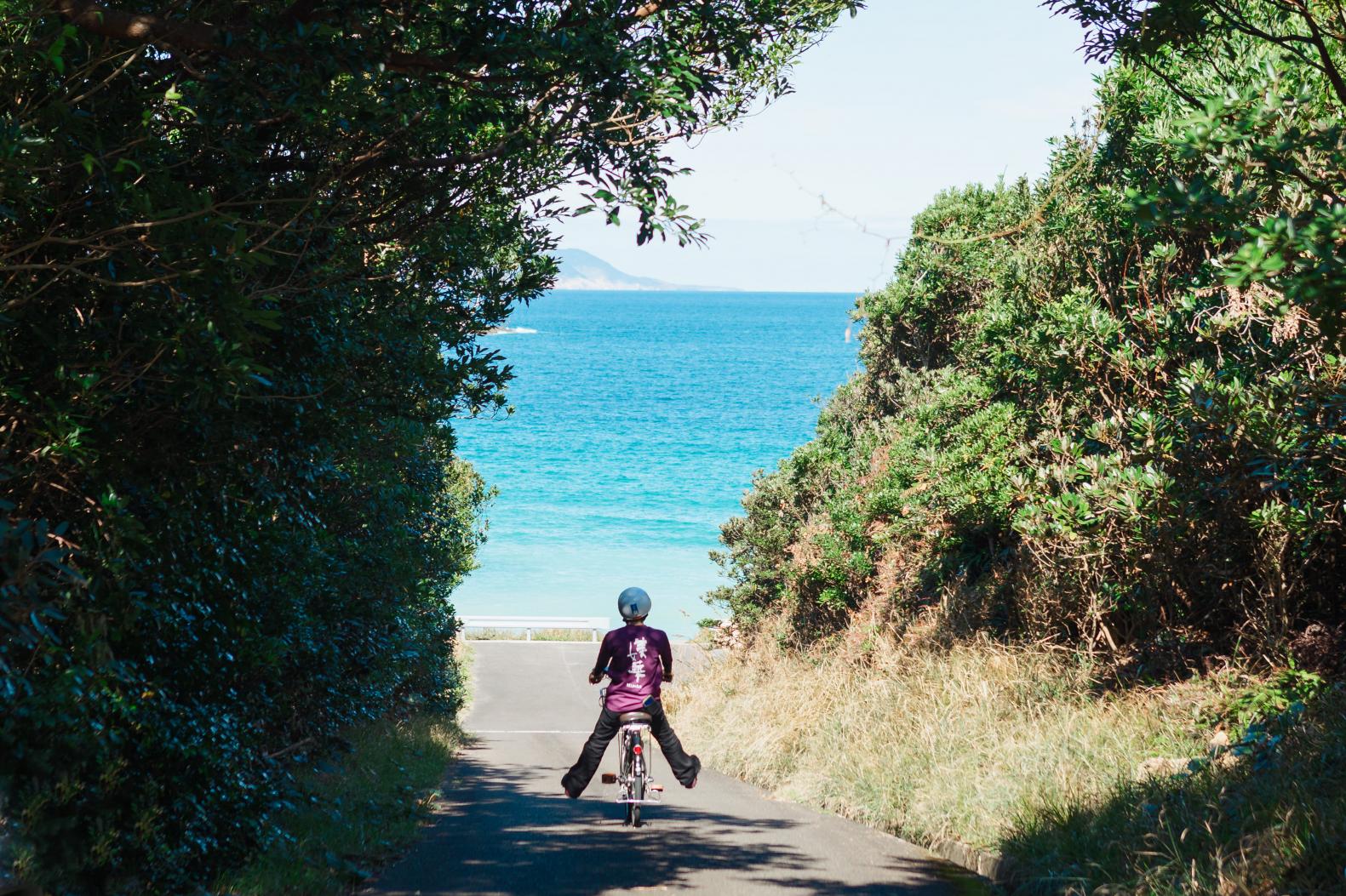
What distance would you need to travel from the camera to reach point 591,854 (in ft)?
29.2

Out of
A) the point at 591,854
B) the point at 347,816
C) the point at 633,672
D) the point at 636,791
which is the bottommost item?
the point at 347,816

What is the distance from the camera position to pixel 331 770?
12.9m

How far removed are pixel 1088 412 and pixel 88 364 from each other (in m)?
8.83

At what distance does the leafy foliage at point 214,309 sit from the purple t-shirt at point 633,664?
99.7 inches

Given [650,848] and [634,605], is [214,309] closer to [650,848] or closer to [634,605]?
[650,848]

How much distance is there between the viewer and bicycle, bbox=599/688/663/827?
33.7ft

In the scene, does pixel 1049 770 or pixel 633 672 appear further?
pixel 633 672

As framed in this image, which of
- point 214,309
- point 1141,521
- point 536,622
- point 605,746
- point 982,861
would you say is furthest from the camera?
point 536,622

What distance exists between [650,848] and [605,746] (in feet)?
5.94

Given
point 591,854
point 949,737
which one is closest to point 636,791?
point 591,854

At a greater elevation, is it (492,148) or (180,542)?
(492,148)

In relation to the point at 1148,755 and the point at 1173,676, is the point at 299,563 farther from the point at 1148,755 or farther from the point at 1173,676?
the point at 1173,676

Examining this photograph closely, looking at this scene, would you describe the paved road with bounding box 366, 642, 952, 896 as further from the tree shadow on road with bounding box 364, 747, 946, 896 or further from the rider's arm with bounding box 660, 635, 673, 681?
the rider's arm with bounding box 660, 635, 673, 681

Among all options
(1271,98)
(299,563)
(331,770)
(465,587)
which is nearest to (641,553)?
(465,587)
